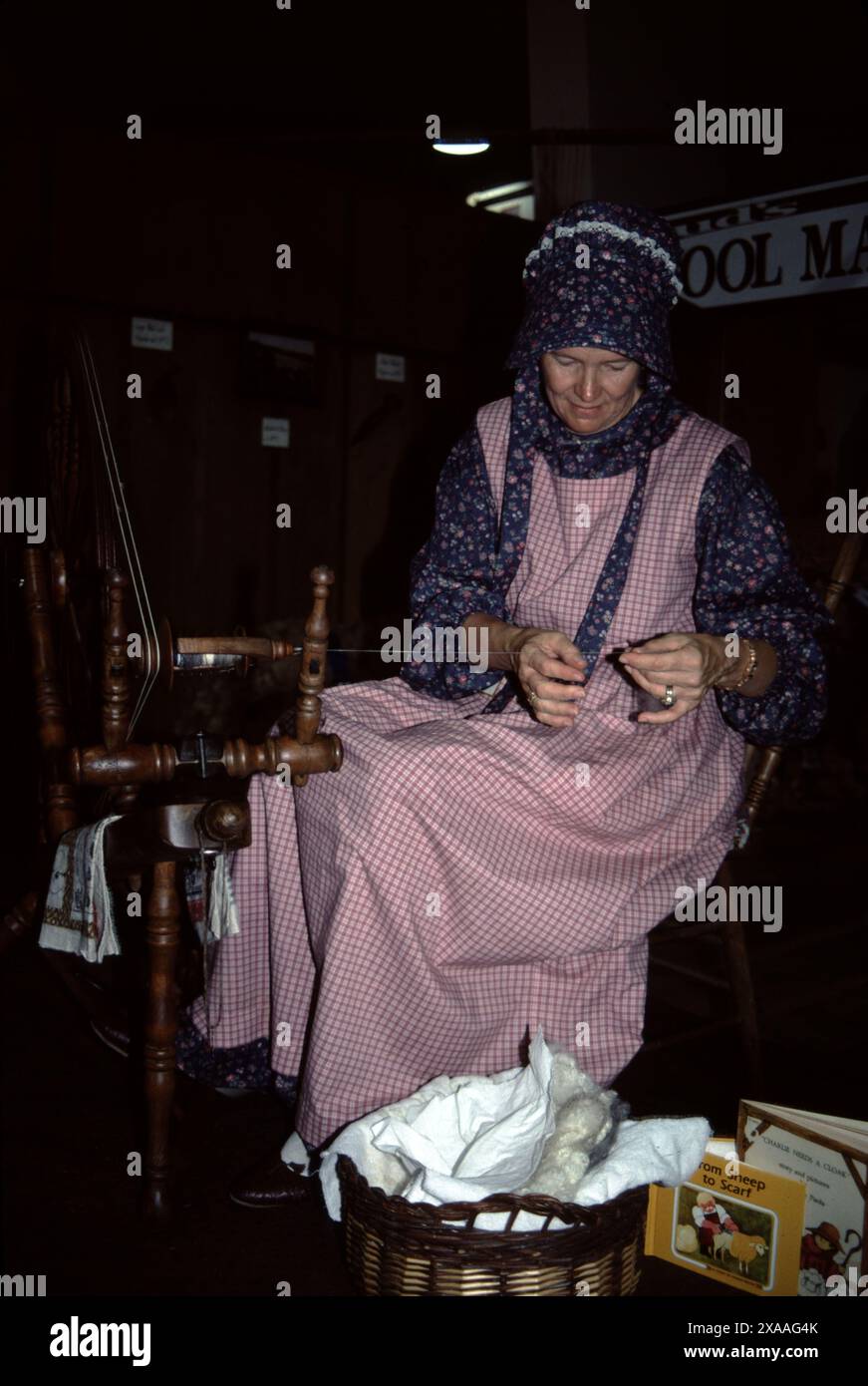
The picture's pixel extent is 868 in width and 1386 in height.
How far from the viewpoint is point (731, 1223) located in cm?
179

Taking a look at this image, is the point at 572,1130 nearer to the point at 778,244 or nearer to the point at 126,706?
the point at 126,706

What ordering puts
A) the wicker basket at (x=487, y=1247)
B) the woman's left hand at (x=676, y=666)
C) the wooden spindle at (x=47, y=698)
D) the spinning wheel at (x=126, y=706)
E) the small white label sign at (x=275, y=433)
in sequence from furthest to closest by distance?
the small white label sign at (x=275, y=433) < the wooden spindle at (x=47, y=698) < the woman's left hand at (x=676, y=666) < the spinning wheel at (x=126, y=706) < the wicker basket at (x=487, y=1247)

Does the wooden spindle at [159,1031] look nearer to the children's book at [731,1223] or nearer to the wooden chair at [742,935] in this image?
the children's book at [731,1223]

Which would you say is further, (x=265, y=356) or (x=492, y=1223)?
(x=265, y=356)

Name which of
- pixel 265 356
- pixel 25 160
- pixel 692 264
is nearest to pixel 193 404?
pixel 265 356

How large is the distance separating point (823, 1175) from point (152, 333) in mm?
4173

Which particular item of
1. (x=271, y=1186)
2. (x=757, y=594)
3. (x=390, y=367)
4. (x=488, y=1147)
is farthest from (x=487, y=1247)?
(x=390, y=367)

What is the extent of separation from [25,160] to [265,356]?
1210mm

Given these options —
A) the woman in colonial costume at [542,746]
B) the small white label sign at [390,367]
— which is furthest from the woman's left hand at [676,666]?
the small white label sign at [390,367]

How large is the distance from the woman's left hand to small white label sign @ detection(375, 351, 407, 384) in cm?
386

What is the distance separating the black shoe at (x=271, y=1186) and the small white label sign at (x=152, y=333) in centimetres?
368

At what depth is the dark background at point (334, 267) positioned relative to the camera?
4457 millimetres
